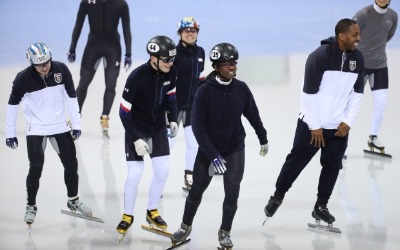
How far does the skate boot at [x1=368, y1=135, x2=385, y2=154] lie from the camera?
10.4 meters

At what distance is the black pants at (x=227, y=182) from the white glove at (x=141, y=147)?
0.44 meters

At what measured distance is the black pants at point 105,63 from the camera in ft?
38.0

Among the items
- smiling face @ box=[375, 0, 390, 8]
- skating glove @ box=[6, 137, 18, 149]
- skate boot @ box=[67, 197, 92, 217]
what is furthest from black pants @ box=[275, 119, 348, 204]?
smiling face @ box=[375, 0, 390, 8]

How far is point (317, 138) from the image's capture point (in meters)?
7.63

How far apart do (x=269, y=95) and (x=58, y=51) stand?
472cm

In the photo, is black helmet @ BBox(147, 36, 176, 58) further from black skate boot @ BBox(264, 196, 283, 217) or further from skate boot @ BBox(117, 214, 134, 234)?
black skate boot @ BBox(264, 196, 283, 217)

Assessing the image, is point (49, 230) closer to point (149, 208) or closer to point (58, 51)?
point (149, 208)

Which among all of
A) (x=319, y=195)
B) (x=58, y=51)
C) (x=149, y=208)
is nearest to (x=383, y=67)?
(x=319, y=195)

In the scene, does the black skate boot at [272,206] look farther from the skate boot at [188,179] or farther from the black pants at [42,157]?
the black pants at [42,157]

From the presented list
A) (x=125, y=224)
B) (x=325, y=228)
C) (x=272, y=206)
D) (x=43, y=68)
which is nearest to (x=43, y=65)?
(x=43, y=68)

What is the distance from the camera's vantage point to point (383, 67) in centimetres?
1039

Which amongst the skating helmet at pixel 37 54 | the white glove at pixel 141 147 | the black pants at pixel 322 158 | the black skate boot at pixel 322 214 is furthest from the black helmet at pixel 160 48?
the black skate boot at pixel 322 214

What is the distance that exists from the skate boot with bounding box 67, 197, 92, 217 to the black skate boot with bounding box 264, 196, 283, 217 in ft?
5.52

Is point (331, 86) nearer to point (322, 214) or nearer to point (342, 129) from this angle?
point (342, 129)
